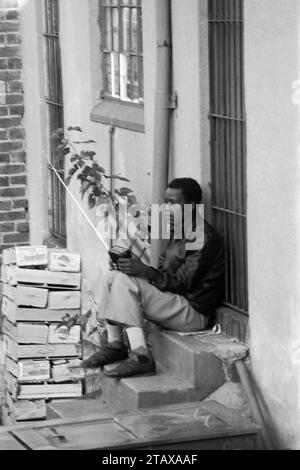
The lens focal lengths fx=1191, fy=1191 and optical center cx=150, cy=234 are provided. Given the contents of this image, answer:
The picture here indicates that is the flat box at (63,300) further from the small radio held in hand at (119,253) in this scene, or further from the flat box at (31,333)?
the small radio held in hand at (119,253)

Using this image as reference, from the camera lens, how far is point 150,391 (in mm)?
6840

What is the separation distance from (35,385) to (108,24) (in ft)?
8.98

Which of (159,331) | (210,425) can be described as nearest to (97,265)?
(159,331)

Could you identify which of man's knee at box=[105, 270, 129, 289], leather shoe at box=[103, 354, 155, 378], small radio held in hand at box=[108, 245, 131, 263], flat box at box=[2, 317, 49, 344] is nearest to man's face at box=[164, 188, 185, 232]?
small radio held in hand at box=[108, 245, 131, 263]

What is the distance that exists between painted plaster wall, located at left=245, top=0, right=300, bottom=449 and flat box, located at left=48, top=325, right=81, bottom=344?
101 inches

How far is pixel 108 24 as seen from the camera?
876cm

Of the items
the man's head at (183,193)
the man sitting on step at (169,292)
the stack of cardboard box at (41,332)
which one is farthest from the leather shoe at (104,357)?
the stack of cardboard box at (41,332)

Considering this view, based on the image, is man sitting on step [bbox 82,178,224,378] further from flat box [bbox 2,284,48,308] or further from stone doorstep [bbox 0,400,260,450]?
flat box [bbox 2,284,48,308]

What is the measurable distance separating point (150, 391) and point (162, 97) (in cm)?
184

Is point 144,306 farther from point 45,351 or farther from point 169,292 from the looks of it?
point 45,351

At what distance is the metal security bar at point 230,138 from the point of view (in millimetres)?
6781

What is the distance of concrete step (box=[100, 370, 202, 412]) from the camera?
6820mm

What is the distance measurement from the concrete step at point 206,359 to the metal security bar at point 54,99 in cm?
329

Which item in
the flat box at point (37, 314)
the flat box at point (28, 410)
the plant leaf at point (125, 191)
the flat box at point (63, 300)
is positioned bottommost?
the flat box at point (28, 410)
